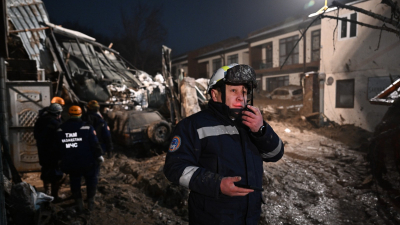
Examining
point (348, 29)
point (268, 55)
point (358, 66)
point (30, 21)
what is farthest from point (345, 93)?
point (268, 55)

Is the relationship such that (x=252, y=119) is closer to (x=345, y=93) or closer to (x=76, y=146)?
(x=76, y=146)

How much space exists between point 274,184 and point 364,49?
9.33 metres

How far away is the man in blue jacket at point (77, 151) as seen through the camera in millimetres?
3846

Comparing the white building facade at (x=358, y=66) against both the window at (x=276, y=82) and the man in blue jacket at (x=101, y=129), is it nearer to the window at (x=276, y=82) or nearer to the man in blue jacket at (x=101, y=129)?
the man in blue jacket at (x=101, y=129)

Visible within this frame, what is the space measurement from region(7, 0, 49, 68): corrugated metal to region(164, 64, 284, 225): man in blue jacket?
29.7 feet

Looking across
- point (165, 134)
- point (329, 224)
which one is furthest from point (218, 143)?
point (165, 134)

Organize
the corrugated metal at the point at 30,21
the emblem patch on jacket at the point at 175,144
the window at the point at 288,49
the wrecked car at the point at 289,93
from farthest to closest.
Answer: the window at the point at 288,49
the wrecked car at the point at 289,93
the corrugated metal at the point at 30,21
the emblem patch on jacket at the point at 175,144

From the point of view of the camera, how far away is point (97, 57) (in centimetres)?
1235

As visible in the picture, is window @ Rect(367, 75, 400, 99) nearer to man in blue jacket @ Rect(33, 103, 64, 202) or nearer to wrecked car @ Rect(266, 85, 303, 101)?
wrecked car @ Rect(266, 85, 303, 101)

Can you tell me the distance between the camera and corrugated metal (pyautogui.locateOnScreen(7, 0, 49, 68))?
8445 mm

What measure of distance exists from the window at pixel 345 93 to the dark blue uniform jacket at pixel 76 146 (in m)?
11.8

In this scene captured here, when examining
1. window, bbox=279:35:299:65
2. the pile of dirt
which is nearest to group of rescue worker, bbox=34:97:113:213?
the pile of dirt

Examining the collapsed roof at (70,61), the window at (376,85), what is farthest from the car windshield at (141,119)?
the window at (376,85)

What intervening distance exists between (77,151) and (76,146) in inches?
3.2
